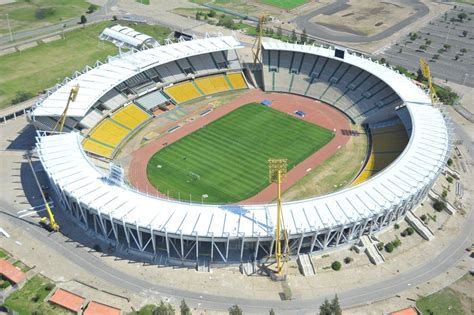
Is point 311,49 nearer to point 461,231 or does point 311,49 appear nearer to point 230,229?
point 461,231

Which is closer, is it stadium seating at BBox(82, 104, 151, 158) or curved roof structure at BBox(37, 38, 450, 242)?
curved roof structure at BBox(37, 38, 450, 242)

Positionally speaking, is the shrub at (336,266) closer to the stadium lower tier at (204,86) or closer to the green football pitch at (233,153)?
the green football pitch at (233,153)

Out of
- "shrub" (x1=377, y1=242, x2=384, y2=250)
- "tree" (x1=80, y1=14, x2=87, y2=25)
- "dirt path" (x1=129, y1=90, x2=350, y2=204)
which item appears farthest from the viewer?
"tree" (x1=80, y1=14, x2=87, y2=25)

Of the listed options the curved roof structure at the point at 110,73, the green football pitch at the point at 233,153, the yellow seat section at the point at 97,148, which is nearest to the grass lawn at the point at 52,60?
the curved roof structure at the point at 110,73

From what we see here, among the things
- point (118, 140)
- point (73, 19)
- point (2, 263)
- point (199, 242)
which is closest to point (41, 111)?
point (118, 140)

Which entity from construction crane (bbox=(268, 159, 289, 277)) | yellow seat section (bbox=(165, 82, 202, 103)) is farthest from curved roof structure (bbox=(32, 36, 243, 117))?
construction crane (bbox=(268, 159, 289, 277))

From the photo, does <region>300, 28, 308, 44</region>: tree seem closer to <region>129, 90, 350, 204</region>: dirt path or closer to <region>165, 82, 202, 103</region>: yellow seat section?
<region>129, 90, 350, 204</region>: dirt path

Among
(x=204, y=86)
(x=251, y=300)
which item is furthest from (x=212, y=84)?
(x=251, y=300)
